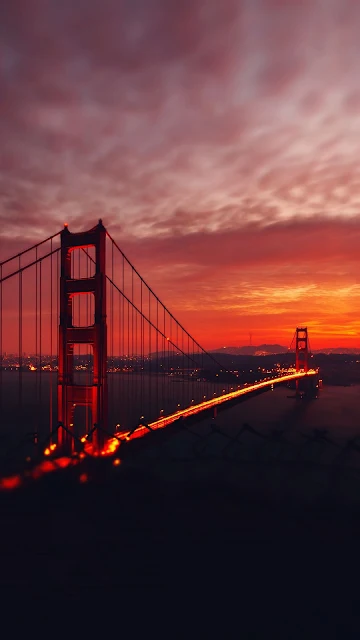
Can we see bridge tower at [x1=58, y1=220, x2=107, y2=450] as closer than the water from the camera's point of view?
Yes

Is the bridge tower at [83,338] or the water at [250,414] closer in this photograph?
the bridge tower at [83,338]

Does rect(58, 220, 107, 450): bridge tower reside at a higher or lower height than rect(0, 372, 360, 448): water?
higher

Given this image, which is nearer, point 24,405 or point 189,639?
point 189,639

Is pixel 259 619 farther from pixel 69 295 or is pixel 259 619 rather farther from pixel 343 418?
pixel 343 418

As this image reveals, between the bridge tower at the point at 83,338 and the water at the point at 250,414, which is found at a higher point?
the bridge tower at the point at 83,338

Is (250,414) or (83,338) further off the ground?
(83,338)

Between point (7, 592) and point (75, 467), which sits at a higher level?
point (75, 467)

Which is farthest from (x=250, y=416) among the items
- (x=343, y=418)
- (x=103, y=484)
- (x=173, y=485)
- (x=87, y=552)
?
(x=87, y=552)

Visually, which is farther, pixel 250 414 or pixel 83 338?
pixel 250 414
